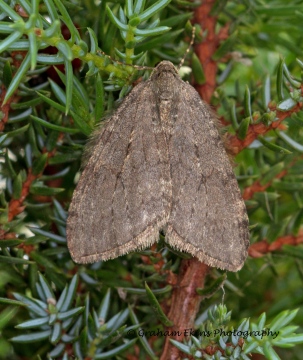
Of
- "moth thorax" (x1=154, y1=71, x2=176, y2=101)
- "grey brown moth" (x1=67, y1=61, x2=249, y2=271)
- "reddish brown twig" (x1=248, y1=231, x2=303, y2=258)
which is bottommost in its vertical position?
"reddish brown twig" (x1=248, y1=231, x2=303, y2=258)

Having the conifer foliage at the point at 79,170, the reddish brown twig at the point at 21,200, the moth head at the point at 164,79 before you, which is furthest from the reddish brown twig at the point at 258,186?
the reddish brown twig at the point at 21,200

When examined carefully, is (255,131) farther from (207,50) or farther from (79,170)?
(79,170)

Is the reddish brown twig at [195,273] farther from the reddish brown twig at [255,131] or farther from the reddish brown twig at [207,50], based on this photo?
Answer: the reddish brown twig at [255,131]

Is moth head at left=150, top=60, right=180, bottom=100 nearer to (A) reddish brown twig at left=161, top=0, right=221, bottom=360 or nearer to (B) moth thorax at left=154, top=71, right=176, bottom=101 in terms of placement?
(B) moth thorax at left=154, top=71, right=176, bottom=101

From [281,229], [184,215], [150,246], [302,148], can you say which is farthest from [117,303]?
[302,148]

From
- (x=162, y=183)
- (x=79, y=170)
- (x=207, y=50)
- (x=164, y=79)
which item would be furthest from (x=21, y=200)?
(x=207, y=50)

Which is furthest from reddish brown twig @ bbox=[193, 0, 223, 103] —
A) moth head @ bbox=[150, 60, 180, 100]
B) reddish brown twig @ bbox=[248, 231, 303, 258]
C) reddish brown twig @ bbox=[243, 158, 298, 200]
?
reddish brown twig @ bbox=[248, 231, 303, 258]

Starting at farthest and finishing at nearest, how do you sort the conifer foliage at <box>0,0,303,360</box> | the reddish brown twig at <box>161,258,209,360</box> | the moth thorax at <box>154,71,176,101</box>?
the moth thorax at <box>154,71,176,101</box>
the reddish brown twig at <box>161,258,209,360</box>
the conifer foliage at <box>0,0,303,360</box>
